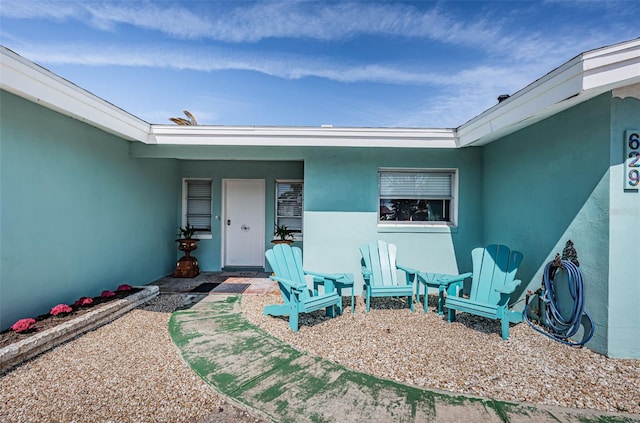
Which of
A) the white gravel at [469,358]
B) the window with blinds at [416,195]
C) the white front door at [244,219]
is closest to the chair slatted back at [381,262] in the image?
the white gravel at [469,358]

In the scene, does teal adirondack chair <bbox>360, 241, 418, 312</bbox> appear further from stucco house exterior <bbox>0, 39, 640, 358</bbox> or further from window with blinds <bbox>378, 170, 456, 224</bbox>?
window with blinds <bbox>378, 170, 456, 224</bbox>

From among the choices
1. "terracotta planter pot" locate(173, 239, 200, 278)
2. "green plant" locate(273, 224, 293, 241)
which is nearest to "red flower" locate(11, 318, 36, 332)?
"terracotta planter pot" locate(173, 239, 200, 278)

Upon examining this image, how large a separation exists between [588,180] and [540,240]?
90 cm

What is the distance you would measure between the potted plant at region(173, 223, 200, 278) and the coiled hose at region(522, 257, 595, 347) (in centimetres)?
568

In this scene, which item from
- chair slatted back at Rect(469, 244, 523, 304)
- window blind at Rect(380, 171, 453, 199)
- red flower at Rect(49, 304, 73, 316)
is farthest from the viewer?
window blind at Rect(380, 171, 453, 199)

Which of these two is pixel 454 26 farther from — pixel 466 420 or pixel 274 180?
pixel 466 420

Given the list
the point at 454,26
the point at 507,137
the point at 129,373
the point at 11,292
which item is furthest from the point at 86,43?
the point at 507,137

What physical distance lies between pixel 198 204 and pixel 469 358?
5809 mm

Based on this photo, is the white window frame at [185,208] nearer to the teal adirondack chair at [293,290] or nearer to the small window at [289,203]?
the small window at [289,203]

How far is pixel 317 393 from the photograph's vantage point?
211cm

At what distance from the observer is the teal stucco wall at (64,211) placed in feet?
9.89

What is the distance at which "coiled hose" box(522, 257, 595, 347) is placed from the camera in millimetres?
2799

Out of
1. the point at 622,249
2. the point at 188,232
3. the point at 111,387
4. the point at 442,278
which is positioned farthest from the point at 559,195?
the point at 188,232

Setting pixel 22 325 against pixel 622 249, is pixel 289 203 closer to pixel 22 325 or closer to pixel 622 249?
pixel 22 325
